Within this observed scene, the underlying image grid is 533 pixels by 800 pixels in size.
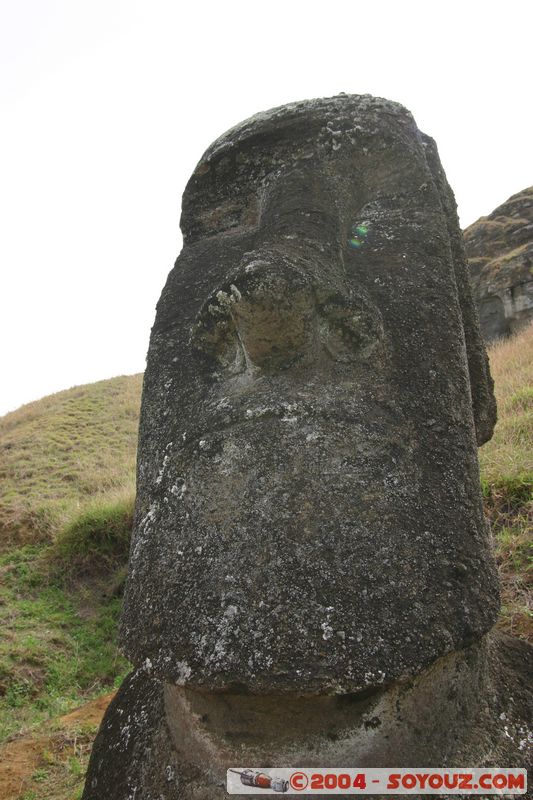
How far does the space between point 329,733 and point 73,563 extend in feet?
19.9

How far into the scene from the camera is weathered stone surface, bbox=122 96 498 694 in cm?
106

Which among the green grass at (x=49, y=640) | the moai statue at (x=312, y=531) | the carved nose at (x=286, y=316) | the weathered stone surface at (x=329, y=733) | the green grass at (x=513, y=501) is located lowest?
the green grass at (x=49, y=640)

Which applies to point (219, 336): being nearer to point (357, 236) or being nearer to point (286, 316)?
point (286, 316)

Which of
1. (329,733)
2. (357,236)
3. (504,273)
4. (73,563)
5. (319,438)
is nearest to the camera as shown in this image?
(329,733)

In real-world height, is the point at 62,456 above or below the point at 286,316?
below

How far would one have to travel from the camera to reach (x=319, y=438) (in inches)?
49.1

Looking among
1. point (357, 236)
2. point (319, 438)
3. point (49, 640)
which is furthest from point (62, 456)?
point (319, 438)

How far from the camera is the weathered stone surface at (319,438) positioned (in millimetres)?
1062

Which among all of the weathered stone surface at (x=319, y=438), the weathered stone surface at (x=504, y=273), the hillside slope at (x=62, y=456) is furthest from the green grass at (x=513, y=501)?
the weathered stone surface at (x=504, y=273)

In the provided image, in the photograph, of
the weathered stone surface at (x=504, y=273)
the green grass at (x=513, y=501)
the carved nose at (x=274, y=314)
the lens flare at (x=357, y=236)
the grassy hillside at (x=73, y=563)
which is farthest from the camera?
the weathered stone surface at (x=504, y=273)

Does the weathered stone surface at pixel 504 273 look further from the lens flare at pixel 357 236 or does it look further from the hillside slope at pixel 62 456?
the lens flare at pixel 357 236

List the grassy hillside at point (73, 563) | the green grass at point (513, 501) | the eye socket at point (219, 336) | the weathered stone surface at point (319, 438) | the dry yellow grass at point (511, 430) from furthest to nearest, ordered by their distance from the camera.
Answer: the dry yellow grass at point (511, 430)
the grassy hillside at point (73, 563)
the green grass at point (513, 501)
the eye socket at point (219, 336)
the weathered stone surface at point (319, 438)

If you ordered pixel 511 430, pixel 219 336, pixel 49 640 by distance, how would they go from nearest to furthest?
pixel 219 336 < pixel 511 430 < pixel 49 640

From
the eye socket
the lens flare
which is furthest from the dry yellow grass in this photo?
the eye socket
